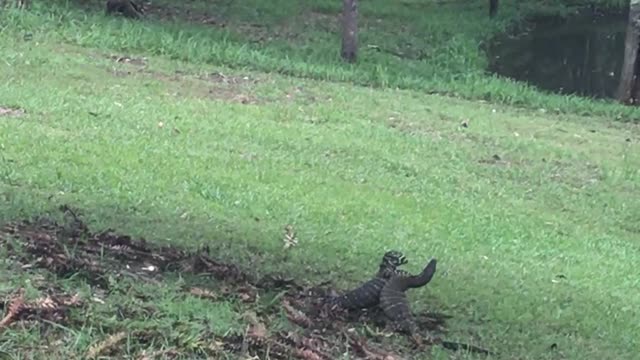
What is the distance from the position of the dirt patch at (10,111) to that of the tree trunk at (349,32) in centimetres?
790

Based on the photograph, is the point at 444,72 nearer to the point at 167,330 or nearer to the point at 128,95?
the point at 128,95

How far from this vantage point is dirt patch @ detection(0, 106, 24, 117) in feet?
30.6

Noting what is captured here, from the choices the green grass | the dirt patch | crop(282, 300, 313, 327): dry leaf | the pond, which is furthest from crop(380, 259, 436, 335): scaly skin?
the pond

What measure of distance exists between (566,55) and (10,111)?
47.8 ft

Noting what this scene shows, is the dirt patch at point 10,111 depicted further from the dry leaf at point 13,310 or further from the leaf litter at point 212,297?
the dry leaf at point 13,310

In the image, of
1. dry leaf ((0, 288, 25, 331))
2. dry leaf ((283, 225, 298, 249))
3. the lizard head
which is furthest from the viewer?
dry leaf ((283, 225, 298, 249))

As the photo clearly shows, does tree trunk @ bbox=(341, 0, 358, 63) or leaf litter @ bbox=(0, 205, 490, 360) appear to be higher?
leaf litter @ bbox=(0, 205, 490, 360)

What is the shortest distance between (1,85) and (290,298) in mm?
6561

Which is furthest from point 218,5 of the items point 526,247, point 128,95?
point 526,247

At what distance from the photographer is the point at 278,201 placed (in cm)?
743

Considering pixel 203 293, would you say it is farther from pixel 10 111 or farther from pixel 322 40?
pixel 322 40

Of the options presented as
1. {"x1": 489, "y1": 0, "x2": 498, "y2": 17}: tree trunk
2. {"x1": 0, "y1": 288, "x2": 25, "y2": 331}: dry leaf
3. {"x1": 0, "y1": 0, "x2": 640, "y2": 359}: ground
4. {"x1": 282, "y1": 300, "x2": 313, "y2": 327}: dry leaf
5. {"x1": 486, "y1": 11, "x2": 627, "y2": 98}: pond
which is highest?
{"x1": 0, "y1": 288, "x2": 25, "y2": 331}: dry leaf

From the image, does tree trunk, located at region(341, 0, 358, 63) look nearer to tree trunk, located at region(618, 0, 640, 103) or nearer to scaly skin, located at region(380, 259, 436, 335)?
tree trunk, located at region(618, 0, 640, 103)

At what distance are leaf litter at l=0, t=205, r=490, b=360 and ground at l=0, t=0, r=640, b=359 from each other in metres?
0.01
